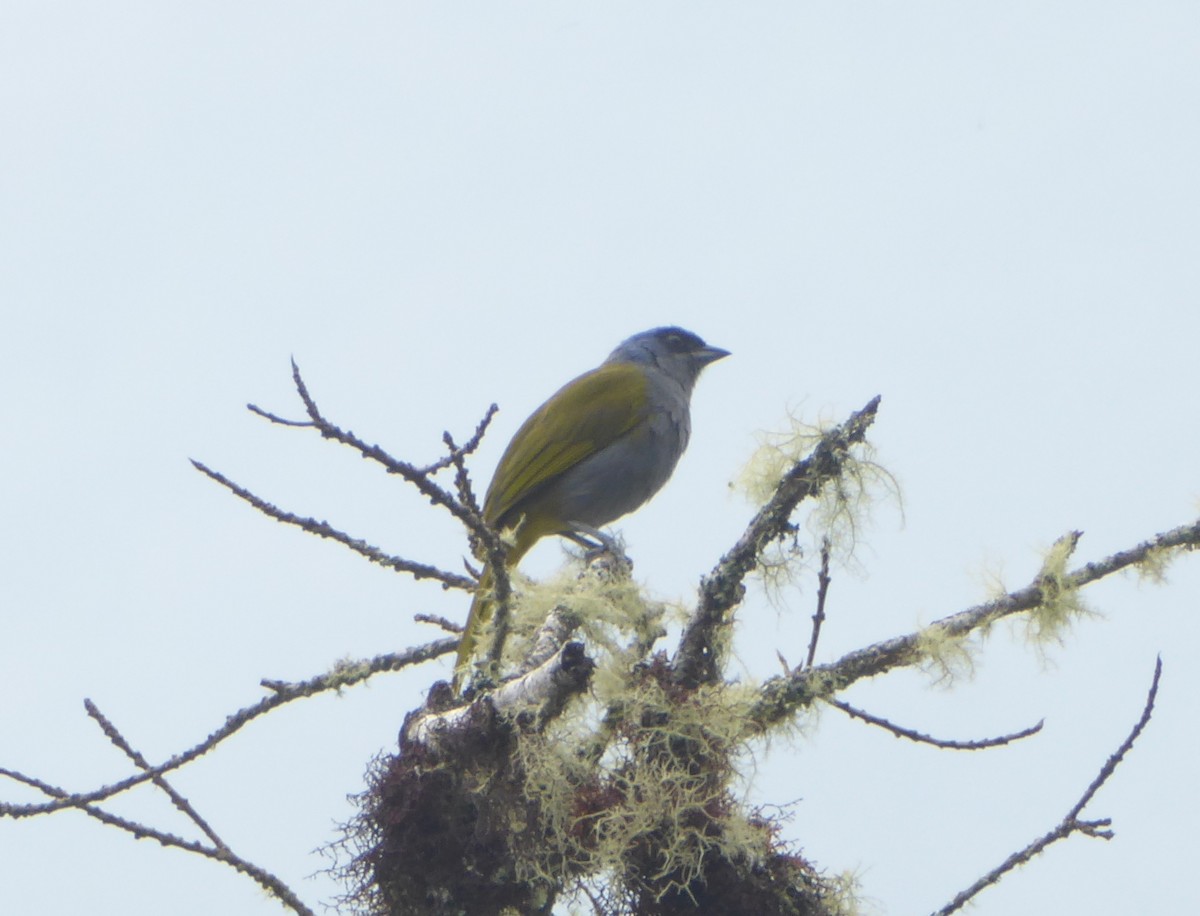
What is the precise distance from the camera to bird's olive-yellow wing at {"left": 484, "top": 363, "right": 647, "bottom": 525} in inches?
248

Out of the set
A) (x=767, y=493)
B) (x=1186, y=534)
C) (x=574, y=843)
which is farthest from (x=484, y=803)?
(x=1186, y=534)

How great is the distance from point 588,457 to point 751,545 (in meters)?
3.10

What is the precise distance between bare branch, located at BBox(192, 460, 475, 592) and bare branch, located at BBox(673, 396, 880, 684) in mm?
1193

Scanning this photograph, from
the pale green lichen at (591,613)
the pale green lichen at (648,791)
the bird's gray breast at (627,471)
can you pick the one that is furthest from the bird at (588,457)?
the pale green lichen at (648,791)

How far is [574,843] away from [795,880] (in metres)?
0.52

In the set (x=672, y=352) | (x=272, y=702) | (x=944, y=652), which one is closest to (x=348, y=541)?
(x=272, y=702)

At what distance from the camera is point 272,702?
13.5ft

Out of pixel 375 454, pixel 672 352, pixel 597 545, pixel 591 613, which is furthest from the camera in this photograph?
pixel 672 352

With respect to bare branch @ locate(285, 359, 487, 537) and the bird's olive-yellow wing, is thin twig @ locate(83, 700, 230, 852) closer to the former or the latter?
bare branch @ locate(285, 359, 487, 537)

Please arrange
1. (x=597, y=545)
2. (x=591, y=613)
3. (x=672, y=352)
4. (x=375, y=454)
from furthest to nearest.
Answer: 1. (x=672, y=352)
2. (x=597, y=545)
3. (x=591, y=613)
4. (x=375, y=454)

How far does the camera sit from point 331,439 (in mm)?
2844

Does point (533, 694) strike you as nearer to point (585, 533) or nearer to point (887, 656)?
point (887, 656)

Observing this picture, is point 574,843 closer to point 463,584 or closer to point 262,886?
point 262,886

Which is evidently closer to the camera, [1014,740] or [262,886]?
[262,886]
